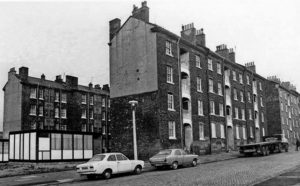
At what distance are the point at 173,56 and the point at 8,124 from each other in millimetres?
32041

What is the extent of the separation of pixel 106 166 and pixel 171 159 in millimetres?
5894

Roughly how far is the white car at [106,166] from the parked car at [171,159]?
2.49 meters

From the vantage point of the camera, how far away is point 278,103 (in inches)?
2539

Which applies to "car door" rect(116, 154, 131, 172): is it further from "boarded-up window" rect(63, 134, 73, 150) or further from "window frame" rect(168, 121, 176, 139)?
"boarded-up window" rect(63, 134, 73, 150)

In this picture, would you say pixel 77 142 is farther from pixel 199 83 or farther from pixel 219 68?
pixel 219 68

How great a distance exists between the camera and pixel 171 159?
2366 cm

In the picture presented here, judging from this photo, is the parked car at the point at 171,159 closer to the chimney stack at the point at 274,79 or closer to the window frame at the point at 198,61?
the window frame at the point at 198,61

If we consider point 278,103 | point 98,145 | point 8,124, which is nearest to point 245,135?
point 278,103

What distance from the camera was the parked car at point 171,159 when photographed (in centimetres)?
2333

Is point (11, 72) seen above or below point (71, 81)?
above

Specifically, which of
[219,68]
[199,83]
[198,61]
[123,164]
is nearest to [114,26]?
[198,61]

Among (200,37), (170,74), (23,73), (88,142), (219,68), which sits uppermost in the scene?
(200,37)

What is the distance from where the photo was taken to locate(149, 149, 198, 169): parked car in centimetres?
2333

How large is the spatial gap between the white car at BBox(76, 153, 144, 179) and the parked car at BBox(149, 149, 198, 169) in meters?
2.49
